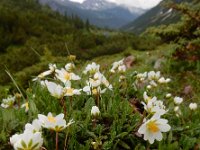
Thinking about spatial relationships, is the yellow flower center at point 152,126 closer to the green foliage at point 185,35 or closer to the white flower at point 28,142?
the white flower at point 28,142

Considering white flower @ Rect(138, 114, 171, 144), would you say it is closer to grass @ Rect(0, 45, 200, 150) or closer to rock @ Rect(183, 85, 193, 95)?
grass @ Rect(0, 45, 200, 150)

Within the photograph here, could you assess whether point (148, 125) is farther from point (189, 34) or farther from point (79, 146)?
point (189, 34)

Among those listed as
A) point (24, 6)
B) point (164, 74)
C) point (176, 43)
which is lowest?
point (24, 6)

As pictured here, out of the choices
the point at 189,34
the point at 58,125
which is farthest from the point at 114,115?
the point at 189,34

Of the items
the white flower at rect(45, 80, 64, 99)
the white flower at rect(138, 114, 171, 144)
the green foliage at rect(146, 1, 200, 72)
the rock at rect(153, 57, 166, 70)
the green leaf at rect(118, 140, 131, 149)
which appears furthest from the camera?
the rock at rect(153, 57, 166, 70)

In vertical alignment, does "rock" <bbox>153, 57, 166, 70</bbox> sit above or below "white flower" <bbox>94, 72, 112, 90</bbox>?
below

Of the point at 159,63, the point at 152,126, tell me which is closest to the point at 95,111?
the point at 152,126

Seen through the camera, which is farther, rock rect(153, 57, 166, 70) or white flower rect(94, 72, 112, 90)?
rock rect(153, 57, 166, 70)

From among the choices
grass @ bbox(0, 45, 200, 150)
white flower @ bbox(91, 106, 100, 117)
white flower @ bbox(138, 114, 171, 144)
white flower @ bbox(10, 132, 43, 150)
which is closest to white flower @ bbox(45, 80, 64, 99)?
grass @ bbox(0, 45, 200, 150)

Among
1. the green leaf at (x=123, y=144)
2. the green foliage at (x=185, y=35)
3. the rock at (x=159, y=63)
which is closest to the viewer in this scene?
the green leaf at (x=123, y=144)

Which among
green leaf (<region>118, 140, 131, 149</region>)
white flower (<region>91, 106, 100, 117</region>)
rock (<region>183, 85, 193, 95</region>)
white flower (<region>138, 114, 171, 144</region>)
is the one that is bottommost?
rock (<region>183, 85, 193, 95</region>)

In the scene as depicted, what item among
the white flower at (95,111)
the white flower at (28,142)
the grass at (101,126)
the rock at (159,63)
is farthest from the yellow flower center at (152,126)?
the rock at (159,63)
